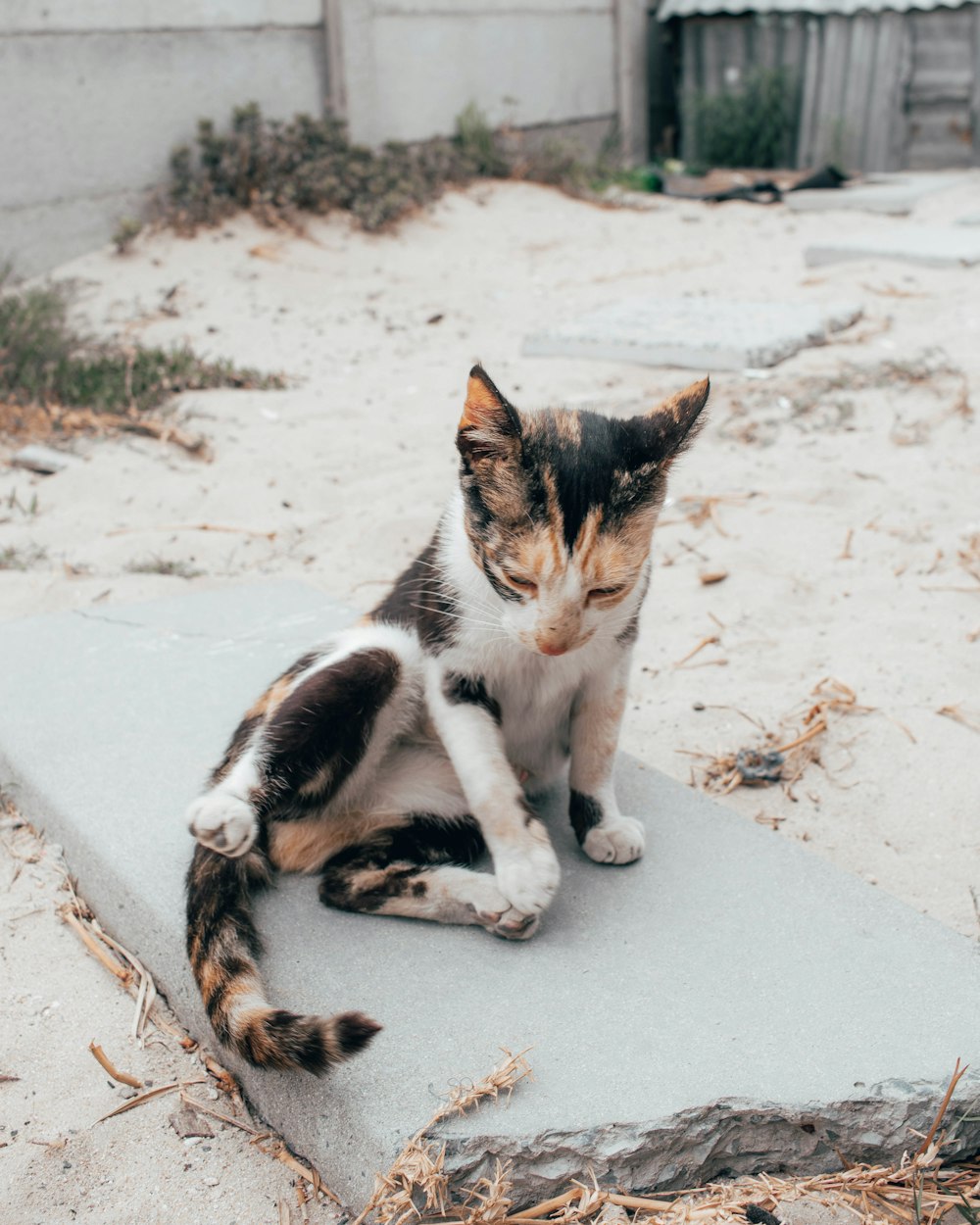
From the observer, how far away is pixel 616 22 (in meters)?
12.0

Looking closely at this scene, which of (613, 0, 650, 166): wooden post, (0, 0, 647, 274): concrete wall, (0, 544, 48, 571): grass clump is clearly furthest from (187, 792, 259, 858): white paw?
(613, 0, 650, 166): wooden post

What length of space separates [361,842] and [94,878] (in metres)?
0.63

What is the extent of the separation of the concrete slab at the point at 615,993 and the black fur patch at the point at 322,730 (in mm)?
219

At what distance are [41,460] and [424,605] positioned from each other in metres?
3.29

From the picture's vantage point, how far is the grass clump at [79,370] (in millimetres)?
5703

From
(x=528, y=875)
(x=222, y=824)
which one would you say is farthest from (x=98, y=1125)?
(x=528, y=875)

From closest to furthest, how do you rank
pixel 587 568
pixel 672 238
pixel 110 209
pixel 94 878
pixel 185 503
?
pixel 587 568 → pixel 94 878 → pixel 185 503 → pixel 110 209 → pixel 672 238

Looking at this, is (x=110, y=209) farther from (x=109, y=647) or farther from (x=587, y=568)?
(x=587, y=568)

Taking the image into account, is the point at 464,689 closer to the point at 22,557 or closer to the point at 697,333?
the point at 22,557

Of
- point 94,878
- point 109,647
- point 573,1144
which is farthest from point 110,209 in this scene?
point 573,1144

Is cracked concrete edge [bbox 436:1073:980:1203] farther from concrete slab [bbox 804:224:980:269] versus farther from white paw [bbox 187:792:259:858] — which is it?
concrete slab [bbox 804:224:980:269]

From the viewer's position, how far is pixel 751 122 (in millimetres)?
12250

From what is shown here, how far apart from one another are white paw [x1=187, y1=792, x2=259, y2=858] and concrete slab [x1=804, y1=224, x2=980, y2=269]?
270 inches

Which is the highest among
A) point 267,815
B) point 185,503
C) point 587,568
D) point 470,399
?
point 470,399
